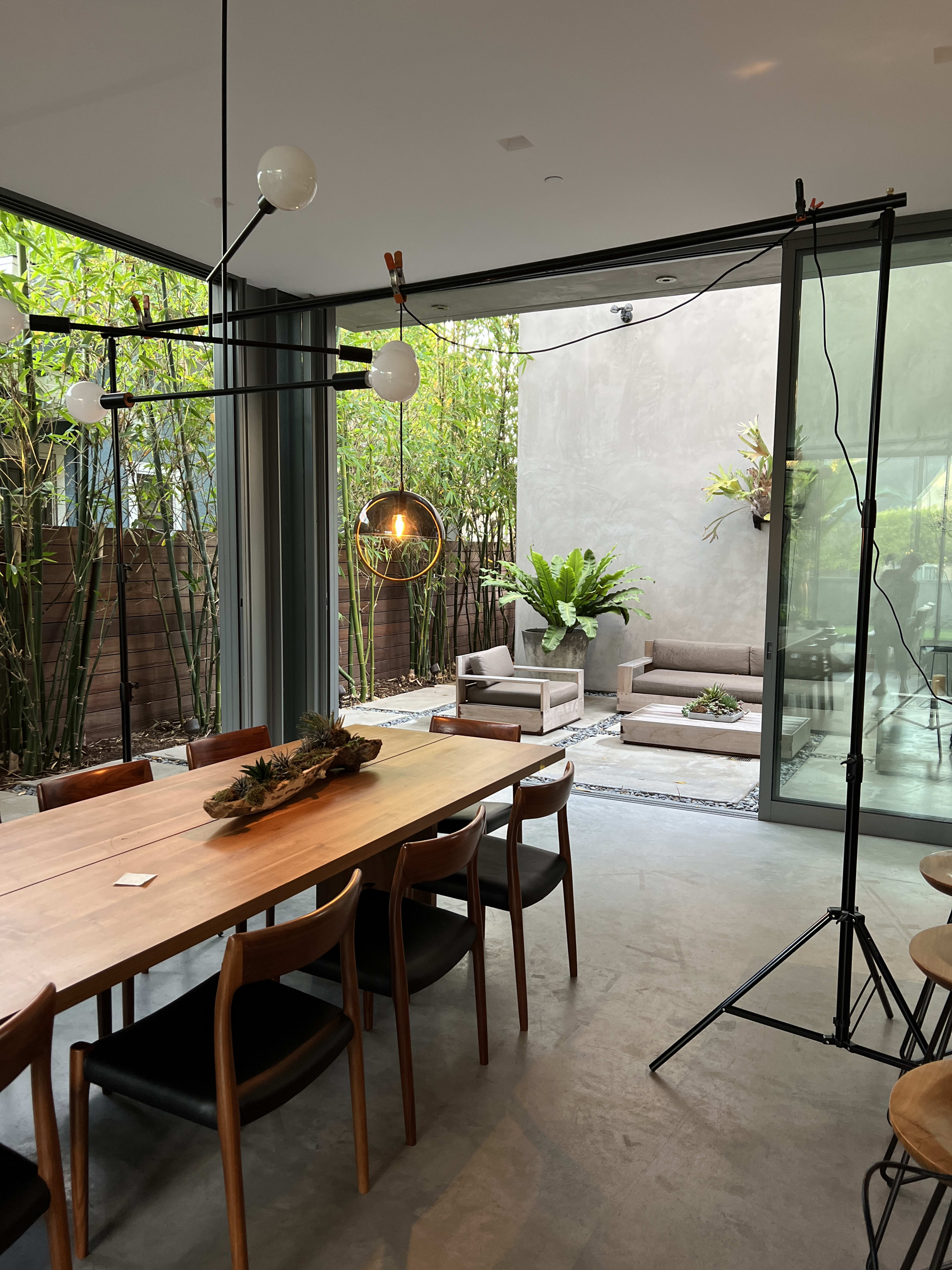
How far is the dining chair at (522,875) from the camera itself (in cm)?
254

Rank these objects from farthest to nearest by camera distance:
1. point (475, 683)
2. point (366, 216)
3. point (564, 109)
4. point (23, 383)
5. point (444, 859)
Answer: point (475, 683) < point (23, 383) < point (366, 216) < point (564, 109) < point (444, 859)

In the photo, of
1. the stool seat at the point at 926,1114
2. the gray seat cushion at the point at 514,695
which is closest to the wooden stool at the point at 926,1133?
the stool seat at the point at 926,1114

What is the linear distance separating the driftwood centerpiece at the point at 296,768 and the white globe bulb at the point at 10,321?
59.2 inches

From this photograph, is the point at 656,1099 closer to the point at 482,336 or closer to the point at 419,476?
the point at 419,476

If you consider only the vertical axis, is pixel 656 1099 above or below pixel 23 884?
below

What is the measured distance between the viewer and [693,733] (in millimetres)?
6383

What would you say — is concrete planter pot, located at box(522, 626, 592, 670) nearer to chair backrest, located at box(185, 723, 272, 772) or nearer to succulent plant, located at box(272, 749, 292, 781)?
chair backrest, located at box(185, 723, 272, 772)

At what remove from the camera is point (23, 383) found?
5273mm

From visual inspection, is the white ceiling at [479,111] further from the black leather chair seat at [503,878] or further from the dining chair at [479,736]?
the black leather chair seat at [503,878]

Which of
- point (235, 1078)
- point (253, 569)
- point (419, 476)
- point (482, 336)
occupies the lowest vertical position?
point (235, 1078)

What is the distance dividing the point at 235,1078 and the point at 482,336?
984 cm

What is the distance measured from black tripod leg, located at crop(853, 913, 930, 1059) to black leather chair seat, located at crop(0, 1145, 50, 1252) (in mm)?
1858

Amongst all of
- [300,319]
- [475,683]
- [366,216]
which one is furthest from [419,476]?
[366,216]

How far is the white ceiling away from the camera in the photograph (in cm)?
255
